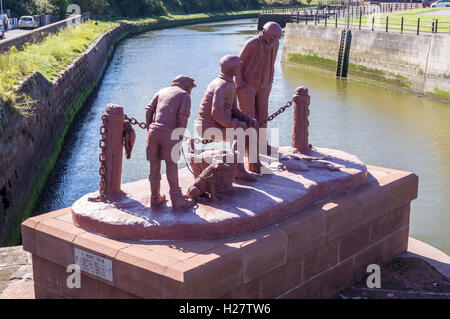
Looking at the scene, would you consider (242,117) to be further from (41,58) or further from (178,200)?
(41,58)

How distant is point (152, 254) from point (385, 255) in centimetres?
328

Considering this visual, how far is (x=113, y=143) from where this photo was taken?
632 centimetres

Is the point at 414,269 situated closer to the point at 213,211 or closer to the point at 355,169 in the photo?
the point at 355,169

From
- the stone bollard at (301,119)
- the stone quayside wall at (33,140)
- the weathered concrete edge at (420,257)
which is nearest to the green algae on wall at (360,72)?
the stone quayside wall at (33,140)

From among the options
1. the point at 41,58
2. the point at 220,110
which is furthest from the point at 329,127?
the point at 220,110

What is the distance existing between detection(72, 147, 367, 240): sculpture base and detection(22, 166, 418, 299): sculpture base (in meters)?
0.10

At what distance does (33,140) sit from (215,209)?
329 inches

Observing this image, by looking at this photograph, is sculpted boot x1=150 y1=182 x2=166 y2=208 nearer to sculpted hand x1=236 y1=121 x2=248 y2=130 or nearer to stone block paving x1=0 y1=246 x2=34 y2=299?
sculpted hand x1=236 y1=121 x2=248 y2=130

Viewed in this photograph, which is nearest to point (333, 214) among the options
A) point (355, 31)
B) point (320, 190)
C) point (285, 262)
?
point (320, 190)

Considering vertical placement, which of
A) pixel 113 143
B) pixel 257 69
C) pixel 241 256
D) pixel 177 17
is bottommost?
pixel 177 17

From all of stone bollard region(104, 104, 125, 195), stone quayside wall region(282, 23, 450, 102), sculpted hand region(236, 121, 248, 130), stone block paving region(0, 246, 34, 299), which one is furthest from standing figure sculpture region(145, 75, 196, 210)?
stone quayside wall region(282, 23, 450, 102)

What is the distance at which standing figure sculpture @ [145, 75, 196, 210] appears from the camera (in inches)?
237

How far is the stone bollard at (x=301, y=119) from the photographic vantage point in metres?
8.10

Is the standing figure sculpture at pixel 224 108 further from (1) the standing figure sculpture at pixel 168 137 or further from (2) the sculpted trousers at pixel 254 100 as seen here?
(2) the sculpted trousers at pixel 254 100
